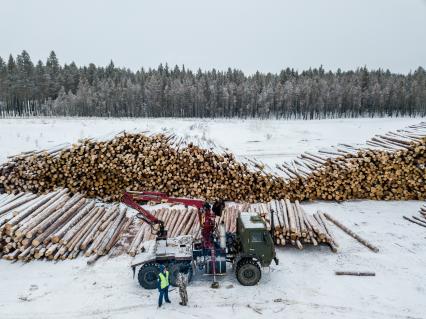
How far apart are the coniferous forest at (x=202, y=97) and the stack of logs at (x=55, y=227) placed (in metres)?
66.6

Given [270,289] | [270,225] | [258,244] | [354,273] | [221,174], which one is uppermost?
[221,174]

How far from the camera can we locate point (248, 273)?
378 inches

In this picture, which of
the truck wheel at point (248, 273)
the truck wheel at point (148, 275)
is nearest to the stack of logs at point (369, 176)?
the truck wheel at point (248, 273)

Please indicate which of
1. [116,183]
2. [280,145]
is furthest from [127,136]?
[280,145]

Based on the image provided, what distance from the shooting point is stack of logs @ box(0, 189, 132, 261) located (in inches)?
428

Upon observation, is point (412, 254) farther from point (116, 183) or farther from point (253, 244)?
point (116, 183)

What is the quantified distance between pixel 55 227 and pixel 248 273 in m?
7.13

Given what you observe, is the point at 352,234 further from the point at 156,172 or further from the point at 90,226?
the point at 90,226

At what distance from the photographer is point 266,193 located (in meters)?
15.7

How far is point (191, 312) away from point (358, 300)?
176 inches

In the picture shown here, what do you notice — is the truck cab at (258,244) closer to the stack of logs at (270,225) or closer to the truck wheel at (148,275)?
the stack of logs at (270,225)

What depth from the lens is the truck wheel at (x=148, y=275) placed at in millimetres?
9320

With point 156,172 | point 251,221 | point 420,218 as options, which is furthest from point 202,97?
point 251,221

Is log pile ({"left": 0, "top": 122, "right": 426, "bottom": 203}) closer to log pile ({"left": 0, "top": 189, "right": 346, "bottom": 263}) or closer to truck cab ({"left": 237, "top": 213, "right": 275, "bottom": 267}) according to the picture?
log pile ({"left": 0, "top": 189, "right": 346, "bottom": 263})
